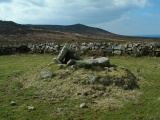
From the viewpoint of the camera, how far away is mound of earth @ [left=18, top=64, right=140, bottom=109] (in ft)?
45.0

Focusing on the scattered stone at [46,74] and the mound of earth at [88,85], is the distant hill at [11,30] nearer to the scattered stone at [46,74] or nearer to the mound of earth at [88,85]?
the scattered stone at [46,74]

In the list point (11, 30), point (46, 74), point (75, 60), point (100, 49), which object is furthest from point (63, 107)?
point (11, 30)

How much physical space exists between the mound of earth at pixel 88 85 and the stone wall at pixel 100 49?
36.6ft

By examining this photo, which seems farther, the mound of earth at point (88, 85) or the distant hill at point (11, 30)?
the distant hill at point (11, 30)

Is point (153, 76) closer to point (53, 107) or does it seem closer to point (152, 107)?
point (152, 107)

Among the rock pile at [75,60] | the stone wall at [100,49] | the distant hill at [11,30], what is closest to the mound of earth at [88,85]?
the rock pile at [75,60]

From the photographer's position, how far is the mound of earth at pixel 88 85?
13.7m

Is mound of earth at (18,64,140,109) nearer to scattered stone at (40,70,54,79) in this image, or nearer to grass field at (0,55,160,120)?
scattered stone at (40,70,54,79)

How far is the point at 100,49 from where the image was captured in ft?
96.8

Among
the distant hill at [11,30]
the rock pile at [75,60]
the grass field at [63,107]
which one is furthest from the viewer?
the distant hill at [11,30]

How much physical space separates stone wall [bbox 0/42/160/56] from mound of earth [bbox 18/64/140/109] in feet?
36.6

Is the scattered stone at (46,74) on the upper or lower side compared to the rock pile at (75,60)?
lower

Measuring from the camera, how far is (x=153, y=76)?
719 inches

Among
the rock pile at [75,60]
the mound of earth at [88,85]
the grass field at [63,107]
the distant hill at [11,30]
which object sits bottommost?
the distant hill at [11,30]
